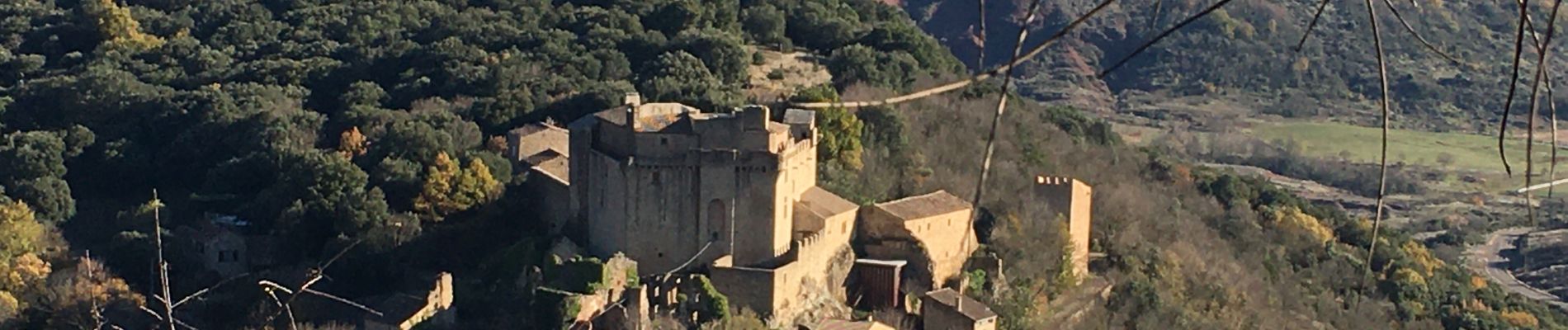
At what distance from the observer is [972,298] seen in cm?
2414

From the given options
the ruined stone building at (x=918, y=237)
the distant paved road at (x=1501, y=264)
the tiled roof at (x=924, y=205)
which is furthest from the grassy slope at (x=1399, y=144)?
the ruined stone building at (x=918, y=237)

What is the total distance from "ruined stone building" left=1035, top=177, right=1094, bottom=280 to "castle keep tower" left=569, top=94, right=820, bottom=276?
16.0 feet

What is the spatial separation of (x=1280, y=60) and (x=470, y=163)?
158ft

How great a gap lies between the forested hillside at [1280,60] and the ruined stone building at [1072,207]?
36739 millimetres

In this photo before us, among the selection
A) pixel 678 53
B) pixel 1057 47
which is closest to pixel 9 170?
pixel 678 53

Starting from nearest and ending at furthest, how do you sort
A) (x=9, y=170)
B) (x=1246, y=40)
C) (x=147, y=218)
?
(x=147, y=218), (x=9, y=170), (x=1246, y=40)

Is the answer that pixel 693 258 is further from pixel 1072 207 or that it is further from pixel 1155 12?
pixel 1155 12

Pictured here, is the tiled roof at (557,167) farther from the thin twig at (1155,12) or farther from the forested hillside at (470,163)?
the thin twig at (1155,12)

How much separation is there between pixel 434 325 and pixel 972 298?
18.6ft

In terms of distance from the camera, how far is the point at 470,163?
91.7 feet

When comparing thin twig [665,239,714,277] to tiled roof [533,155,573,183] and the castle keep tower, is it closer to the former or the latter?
the castle keep tower

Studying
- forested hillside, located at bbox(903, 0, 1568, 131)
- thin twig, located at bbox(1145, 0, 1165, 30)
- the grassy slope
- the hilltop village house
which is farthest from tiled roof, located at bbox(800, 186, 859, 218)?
forested hillside, located at bbox(903, 0, 1568, 131)

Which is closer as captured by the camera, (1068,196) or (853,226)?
(853,226)

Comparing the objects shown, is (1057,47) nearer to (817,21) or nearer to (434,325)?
(817,21)
